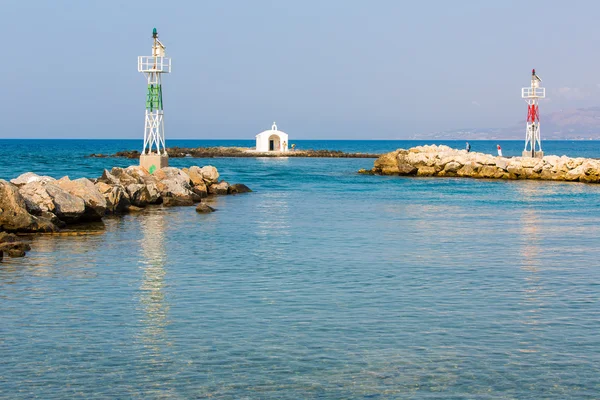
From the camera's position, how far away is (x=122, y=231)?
76.2ft

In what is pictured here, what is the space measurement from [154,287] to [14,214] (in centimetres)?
817

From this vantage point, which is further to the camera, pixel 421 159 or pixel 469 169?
pixel 421 159

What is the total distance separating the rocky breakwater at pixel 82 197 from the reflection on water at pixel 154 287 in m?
2.31

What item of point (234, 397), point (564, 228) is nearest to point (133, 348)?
point (234, 397)

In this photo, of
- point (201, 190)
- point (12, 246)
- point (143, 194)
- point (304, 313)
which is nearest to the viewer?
point (304, 313)

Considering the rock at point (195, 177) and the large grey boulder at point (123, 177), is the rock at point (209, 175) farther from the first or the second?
the large grey boulder at point (123, 177)

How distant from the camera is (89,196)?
26000mm

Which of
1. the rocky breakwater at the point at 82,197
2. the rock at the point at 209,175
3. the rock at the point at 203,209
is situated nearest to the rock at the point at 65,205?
the rocky breakwater at the point at 82,197

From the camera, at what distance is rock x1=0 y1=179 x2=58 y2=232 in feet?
68.2

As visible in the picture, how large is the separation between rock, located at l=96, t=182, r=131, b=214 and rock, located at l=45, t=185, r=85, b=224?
3.56 meters

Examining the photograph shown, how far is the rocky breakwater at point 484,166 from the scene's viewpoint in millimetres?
51938

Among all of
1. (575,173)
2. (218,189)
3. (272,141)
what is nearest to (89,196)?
(218,189)

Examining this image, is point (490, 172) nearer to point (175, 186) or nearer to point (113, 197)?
point (175, 186)

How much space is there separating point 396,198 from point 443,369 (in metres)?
28.0
